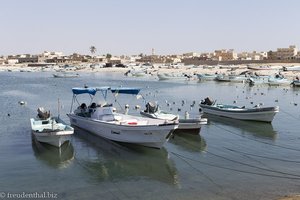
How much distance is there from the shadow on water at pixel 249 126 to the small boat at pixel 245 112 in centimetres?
35

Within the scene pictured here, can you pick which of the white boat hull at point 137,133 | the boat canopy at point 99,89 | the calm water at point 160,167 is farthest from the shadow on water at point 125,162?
the boat canopy at point 99,89

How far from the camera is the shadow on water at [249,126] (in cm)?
2788

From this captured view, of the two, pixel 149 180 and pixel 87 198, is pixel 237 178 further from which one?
pixel 87 198

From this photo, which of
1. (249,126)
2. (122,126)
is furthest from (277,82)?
(122,126)

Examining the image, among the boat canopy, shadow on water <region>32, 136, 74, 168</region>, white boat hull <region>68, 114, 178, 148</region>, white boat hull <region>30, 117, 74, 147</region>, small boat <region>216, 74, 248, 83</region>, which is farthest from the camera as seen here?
small boat <region>216, 74, 248, 83</region>

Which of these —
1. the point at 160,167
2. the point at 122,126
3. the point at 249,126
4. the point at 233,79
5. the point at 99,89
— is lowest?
the point at 160,167

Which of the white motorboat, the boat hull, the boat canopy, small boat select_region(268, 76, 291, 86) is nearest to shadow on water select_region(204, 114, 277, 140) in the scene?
the boat hull

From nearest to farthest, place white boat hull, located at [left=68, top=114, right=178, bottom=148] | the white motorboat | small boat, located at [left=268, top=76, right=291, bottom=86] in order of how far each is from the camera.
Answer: white boat hull, located at [left=68, top=114, right=178, bottom=148], the white motorboat, small boat, located at [left=268, top=76, right=291, bottom=86]

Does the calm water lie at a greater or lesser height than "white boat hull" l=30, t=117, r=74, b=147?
lesser

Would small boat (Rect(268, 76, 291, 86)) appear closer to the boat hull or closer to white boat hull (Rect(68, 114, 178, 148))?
the boat hull

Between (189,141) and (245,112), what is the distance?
9152mm

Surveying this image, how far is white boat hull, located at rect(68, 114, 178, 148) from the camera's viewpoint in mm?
20981

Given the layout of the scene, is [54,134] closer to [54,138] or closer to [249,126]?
[54,138]

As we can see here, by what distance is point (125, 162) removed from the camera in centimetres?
2000
